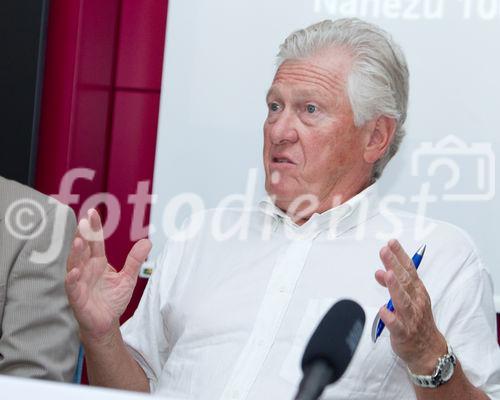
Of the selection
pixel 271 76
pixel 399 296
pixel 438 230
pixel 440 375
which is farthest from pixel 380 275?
pixel 271 76

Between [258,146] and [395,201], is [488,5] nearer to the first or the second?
[395,201]

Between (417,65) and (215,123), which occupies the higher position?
(417,65)

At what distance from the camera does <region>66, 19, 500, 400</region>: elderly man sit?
1.56 metres

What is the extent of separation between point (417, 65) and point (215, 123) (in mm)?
595

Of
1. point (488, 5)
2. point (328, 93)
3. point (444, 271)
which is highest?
point (488, 5)

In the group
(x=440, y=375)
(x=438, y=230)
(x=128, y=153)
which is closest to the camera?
(x=440, y=375)

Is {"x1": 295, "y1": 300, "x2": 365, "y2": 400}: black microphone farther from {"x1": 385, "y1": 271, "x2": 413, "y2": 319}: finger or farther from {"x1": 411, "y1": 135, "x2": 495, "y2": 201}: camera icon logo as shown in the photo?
{"x1": 411, "y1": 135, "x2": 495, "y2": 201}: camera icon logo

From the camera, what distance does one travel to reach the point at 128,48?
2.71 meters

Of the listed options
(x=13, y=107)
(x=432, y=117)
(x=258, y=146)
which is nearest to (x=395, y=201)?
(x=432, y=117)

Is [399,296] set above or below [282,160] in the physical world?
below

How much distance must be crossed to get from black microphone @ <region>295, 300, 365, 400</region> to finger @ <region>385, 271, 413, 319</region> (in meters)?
0.37

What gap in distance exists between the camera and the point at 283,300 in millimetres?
1707

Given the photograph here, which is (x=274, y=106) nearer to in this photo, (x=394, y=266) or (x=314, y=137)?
(x=314, y=137)

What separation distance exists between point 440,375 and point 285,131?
644 millimetres
